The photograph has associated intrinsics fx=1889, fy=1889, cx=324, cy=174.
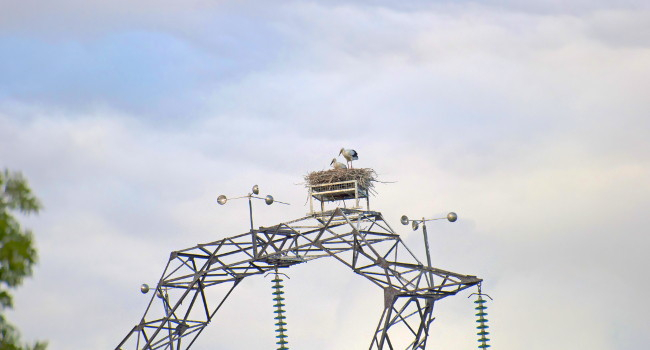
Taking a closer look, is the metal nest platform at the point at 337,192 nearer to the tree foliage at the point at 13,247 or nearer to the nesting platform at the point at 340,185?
the nesting platform at the point at 340,185

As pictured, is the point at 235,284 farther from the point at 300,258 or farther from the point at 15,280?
the point at 15,280

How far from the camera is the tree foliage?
2483 cm

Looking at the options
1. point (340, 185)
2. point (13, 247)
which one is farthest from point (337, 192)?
point (13, 247)

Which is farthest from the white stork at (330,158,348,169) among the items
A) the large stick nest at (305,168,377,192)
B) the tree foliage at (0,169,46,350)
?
the tree foliage at (0,169,46,350)

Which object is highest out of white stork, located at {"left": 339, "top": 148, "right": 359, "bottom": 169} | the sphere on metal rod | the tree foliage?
white stork, located at {"left": 339, "top": 148, "right": 359, "bottom": 169}

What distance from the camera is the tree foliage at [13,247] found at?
24.8 m

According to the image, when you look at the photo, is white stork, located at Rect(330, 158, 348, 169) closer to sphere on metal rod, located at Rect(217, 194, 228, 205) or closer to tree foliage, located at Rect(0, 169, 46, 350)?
sphere on metal rod, located at Rect(217, 194, 228, 205)

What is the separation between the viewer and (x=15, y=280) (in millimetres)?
24922

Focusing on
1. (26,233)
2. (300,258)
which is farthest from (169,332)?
(26,233)

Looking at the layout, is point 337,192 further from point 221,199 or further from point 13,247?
point 13,247

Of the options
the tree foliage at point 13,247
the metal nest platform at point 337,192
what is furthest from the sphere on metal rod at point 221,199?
the tree foliage at point 13,247

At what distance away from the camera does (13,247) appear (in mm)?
24812

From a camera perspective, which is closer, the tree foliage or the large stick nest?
the tree foliage

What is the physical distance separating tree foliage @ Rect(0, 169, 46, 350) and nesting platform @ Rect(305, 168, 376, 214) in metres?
20.3
